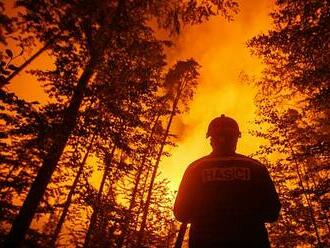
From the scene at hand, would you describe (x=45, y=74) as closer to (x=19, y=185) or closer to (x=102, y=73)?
(x=102, y=73)

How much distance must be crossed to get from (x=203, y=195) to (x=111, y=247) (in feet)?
51.4

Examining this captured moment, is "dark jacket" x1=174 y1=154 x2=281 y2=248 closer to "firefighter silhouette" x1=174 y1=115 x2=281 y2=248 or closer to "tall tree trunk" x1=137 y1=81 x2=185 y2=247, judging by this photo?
"firefighter silhouette" x1=174 y1=115 x2=281 y2=248

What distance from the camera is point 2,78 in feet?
29.6

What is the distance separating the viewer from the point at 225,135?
3412 millimetres

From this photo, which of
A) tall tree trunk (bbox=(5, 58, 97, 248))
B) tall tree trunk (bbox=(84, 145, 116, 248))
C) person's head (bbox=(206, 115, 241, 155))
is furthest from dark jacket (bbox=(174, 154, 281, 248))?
tall tree trunk (bbox=(84, 145, 116, 248))

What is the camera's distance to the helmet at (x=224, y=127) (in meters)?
3.40

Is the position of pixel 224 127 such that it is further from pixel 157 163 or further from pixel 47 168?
pixel 157 163

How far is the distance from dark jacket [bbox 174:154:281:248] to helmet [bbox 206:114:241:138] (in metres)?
0.25

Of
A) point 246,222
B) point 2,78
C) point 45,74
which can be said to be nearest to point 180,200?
point 246,222

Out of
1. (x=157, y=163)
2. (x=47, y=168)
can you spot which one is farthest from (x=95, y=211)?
(x=157, y=163)

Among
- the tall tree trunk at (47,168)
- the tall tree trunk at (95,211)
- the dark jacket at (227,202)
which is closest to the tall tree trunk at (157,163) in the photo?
the tall tree trunk at (95,211)

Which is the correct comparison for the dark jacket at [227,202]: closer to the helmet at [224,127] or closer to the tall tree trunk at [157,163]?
the helmet at [224,127]

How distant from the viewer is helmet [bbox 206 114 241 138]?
340cm

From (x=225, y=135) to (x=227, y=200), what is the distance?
677mm
